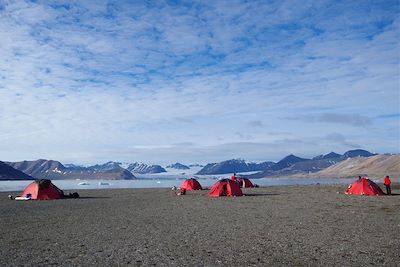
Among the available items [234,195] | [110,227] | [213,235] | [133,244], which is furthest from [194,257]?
[234,195]

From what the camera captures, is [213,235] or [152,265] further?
[213,235]

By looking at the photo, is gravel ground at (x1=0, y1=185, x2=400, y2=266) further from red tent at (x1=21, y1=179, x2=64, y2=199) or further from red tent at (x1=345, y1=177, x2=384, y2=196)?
red tent at (x1=345, y1=177, x2=384, y2=196)

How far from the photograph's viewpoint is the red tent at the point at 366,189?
119ft

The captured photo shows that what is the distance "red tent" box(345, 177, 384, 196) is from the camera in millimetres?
36219

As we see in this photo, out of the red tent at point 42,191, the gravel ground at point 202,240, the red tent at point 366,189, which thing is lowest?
the gravel ground at point 202,240

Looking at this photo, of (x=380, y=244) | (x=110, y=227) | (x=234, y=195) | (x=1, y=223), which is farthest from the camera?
(x=234, y=195)

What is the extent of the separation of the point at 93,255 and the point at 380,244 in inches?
340

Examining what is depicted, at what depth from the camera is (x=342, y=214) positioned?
826 inches

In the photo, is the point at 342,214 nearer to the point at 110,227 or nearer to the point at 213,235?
the point at 213,235

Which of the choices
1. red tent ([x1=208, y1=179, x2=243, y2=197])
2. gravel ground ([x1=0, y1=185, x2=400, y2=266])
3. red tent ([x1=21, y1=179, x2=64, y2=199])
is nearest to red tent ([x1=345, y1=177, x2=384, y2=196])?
red tent ([x1=208, y1=179, x2=243, y2=197])

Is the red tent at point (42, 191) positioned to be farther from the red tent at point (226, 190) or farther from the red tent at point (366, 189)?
the red tent at point (366, 189)

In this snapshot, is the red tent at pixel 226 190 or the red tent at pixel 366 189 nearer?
the red tent at pixel 366 189

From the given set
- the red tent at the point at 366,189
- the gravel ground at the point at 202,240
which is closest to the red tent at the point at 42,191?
the gravel ground at the point at 202,240

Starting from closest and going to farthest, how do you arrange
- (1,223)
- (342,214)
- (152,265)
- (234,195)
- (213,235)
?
(152,265) < (213,235) < (1,223) < (342,214) < (234,195)
